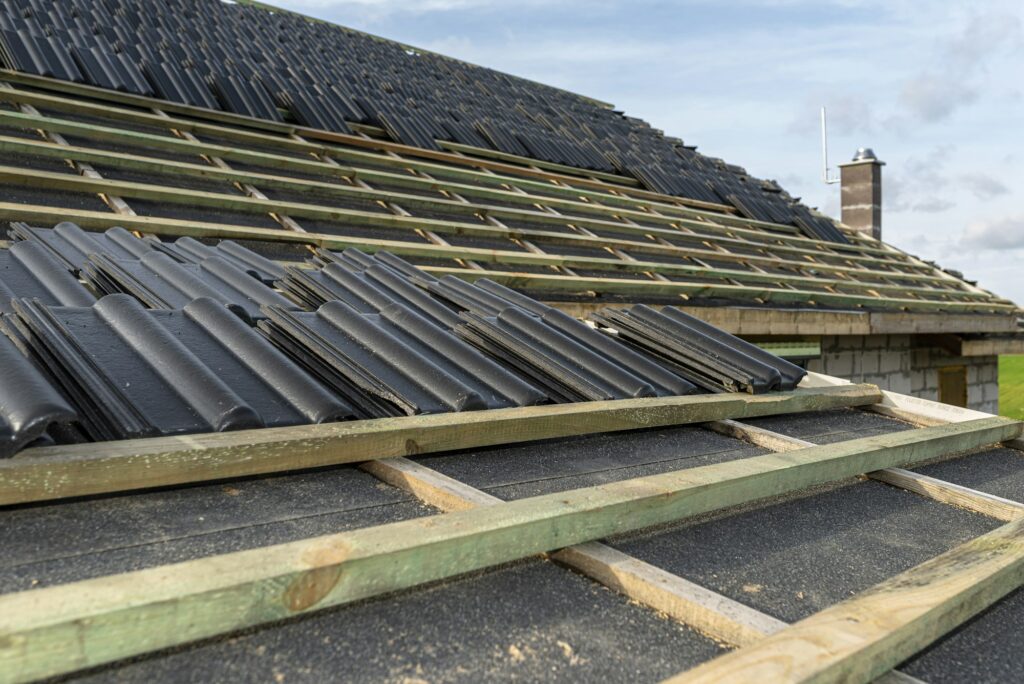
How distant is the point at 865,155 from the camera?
603 inches

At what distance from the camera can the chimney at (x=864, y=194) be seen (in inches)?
585

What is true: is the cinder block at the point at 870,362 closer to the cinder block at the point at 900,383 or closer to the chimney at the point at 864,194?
the cinder block at the point at 900,383

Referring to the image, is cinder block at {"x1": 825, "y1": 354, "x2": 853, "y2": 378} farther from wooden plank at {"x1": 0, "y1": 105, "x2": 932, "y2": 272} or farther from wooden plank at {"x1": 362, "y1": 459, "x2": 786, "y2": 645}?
wooden plank at {"x1": 362, "y1": 459, "x2": 786, "y2": 645}

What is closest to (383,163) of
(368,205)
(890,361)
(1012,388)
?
(368,205)

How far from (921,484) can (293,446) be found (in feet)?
6.51

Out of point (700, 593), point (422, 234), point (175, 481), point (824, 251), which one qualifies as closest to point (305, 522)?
point (175, 481)

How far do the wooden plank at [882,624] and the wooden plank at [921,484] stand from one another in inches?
17.2

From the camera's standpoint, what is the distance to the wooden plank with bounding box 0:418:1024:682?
1063 millimetres

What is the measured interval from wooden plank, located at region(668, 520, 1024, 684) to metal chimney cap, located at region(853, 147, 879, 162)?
15.0 m

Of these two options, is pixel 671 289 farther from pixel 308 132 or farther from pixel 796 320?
pixel 308 132

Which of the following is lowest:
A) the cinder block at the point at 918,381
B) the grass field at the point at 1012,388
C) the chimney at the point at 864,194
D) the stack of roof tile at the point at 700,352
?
the grass field at the point at 1012,388

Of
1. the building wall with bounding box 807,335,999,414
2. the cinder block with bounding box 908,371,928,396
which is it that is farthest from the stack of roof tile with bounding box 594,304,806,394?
the cinder block with bounding box 908,371,928,396

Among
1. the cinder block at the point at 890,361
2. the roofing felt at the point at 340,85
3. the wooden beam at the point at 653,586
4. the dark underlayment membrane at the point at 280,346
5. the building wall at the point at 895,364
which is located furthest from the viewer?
the cinder block at the point at 890,361

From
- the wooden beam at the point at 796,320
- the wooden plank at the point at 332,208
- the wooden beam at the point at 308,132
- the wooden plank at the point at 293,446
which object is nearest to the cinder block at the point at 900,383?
the wooden beam at the point at 796,320
